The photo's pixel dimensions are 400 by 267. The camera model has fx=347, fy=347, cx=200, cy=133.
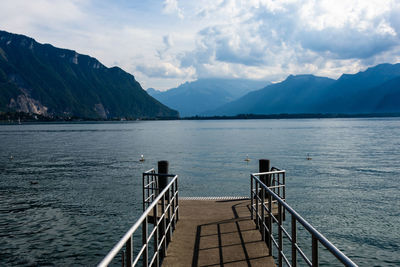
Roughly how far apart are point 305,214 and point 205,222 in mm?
12503

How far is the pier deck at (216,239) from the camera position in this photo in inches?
314

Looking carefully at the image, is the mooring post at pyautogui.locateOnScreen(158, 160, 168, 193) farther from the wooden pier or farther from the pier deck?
the pier deck

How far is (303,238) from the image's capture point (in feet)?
56.4

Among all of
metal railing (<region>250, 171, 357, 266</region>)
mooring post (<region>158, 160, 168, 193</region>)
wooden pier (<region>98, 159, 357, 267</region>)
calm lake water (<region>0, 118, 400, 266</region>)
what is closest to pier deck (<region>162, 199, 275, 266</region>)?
wooden pier (<region>98, 159, 357, 267</region>)

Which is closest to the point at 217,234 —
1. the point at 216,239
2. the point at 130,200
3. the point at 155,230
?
the point at 216,239

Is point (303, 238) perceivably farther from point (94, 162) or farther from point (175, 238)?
point (94, 162)

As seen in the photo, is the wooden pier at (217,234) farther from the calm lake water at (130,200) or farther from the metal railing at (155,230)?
the calm lake water at (130,200)

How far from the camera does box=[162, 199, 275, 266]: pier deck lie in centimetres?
799

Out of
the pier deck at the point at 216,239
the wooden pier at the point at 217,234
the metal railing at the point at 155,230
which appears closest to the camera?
the metal railing at the point at 155,230

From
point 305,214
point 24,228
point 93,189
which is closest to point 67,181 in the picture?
point 93,189

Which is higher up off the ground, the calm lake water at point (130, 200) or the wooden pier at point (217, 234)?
the wooden pier at point (217, 234)

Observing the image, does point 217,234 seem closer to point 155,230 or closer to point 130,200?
point 155,230

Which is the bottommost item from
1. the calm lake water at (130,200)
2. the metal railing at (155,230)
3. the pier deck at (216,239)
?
the calm lake water at (130,200)

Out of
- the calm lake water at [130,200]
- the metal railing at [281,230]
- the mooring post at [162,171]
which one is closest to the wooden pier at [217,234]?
the metal railing at [281,230]
